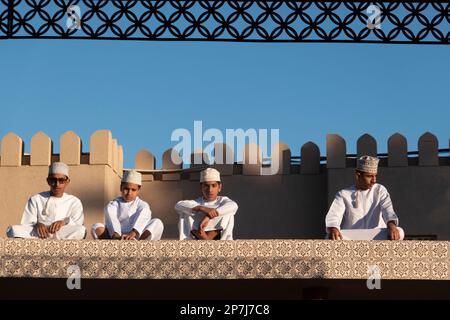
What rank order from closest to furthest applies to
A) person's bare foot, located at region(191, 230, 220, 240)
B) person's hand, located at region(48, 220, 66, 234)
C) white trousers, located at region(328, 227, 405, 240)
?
white trousers, located at region(328, 227, 405, 240), person's hand, located at region(48, 220, 66, 234), person's bare foot, located at region(191, 230, 220, 240)

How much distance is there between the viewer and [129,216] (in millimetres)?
10383

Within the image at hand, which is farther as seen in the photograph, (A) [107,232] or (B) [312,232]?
(B) [312,232]

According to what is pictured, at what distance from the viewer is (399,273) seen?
320 inches

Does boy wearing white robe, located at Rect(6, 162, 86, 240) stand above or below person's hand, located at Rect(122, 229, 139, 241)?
above

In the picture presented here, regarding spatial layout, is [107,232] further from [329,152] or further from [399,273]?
[329,152]

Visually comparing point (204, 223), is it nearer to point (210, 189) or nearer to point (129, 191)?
point (210, 189)

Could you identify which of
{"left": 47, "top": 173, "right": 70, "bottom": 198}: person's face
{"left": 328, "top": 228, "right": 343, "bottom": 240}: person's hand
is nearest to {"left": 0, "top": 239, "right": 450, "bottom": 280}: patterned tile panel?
{"left": 328, "top": 228, "right": 343, "bottom": 240}: person's hand

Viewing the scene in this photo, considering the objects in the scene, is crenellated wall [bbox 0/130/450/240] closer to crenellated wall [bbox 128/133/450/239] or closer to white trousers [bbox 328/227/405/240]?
crenellated wall [bbox 128/133/450/239]

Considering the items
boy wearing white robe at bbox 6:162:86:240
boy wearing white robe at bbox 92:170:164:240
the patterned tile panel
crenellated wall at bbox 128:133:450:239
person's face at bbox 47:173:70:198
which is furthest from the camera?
crenellated wall at bbox 128:133:450:239

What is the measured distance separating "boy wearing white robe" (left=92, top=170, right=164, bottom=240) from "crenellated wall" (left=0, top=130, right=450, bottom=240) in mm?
8301

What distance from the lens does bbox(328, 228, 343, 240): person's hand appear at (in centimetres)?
894

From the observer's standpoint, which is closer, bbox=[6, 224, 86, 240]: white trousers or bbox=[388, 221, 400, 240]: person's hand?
bbox=[388, 221, 400, 240]: person's hand
